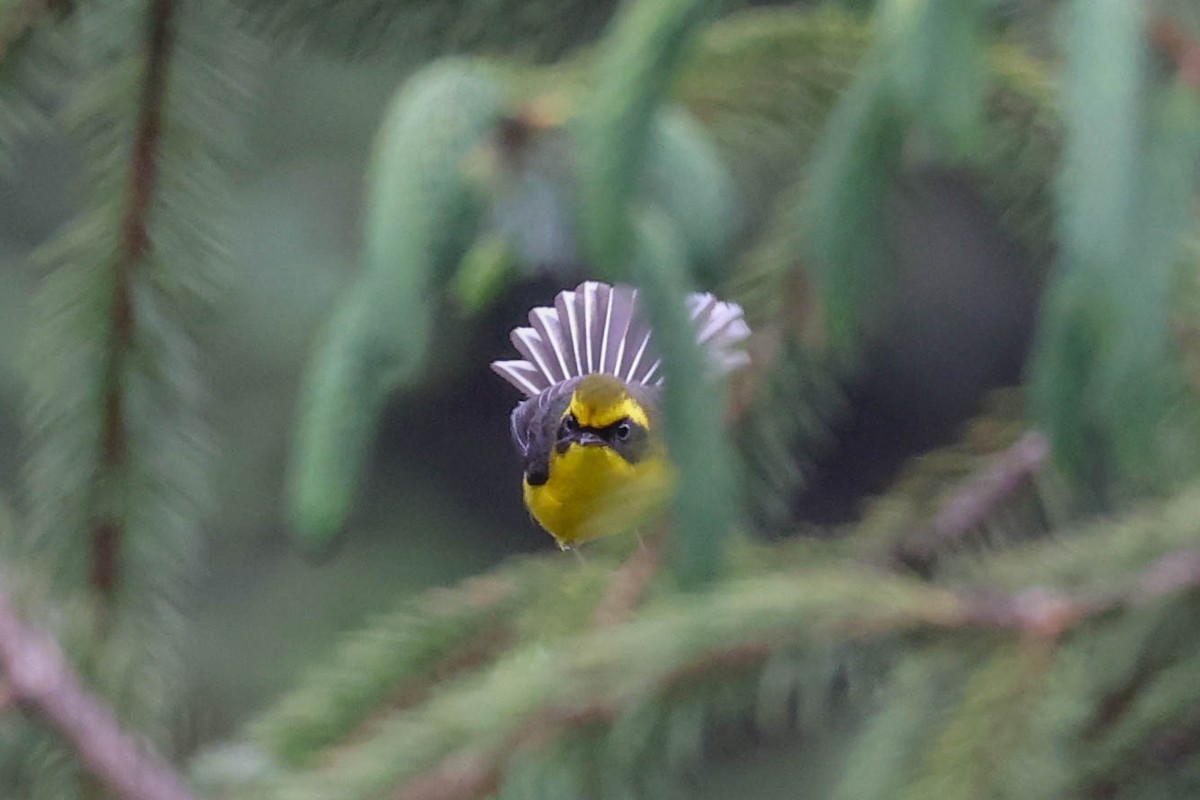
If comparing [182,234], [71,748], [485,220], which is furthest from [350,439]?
[182,234]

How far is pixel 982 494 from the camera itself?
58 centimetres

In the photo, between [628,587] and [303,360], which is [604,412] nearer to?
[628,587]

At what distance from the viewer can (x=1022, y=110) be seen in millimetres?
552

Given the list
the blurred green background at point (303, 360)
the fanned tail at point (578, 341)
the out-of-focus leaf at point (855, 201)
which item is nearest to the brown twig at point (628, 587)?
the out-of-focus leaf at point (855, 201)

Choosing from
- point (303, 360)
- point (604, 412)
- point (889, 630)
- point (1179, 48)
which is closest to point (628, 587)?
point (889, 630)

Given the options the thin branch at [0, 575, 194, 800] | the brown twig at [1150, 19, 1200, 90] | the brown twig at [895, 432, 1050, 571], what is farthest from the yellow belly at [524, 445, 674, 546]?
the brown twig at [1150, 19, 1200, 90]

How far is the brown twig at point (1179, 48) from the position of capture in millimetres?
273

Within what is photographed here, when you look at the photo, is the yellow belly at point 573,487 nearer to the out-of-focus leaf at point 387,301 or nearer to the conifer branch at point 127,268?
the conifer branch at point 127,268

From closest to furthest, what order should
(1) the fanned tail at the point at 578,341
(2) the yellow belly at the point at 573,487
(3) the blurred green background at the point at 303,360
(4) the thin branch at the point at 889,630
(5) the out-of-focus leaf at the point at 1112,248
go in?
(5) the out-of-focus leaf at the point at 1112,248
(4) the thin branch at the point at 889,630
(1) the fanned tail at the point at 578,341
(2) the yellow belly at the point at 573,487
(3) the blurred green background at the point at 303,360

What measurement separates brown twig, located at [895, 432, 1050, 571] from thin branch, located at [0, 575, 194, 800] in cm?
31

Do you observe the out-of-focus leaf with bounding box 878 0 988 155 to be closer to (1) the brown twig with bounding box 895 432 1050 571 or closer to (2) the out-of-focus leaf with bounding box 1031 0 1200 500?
(2) the out-of-focus leaf with bounding box 1031 0 1200 500

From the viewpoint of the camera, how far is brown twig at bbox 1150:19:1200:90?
27 centimetres

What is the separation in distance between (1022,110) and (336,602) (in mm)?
1608

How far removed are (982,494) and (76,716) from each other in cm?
36
